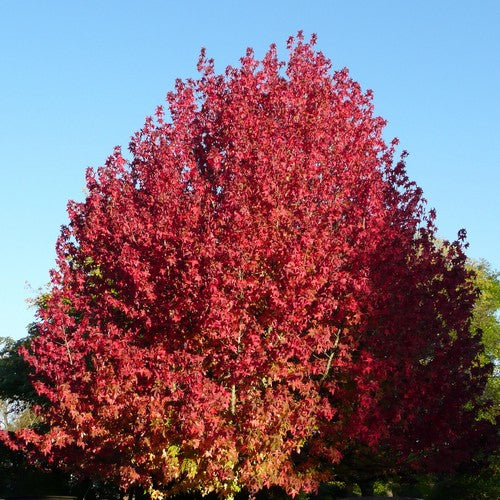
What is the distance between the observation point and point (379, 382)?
58.3 feet

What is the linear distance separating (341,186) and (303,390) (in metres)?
5.17

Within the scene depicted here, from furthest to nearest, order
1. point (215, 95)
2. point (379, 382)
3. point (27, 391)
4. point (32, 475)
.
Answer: point (27, 391)
point (32, 475)
point (215, 95)
point (379, 382)

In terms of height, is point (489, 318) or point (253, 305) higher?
point (489, 318)

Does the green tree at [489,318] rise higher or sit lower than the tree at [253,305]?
higher

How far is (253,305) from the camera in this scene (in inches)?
651

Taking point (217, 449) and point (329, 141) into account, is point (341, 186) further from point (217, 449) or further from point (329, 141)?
point (217, 449)

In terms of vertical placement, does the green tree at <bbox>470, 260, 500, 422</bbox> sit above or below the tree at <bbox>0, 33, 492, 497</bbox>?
above

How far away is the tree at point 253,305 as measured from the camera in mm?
15812

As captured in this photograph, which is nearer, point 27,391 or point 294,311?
point 294,311

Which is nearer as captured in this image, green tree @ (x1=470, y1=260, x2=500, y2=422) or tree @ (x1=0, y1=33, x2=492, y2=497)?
tree @ (x1=0, y1=33, x2=492, y2=497)

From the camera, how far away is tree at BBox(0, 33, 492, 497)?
1581 cm

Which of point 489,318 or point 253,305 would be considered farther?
point 489,318

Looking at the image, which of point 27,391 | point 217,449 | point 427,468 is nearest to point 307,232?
point 217,449

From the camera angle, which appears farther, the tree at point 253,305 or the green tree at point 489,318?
the green tree at point 489,318
